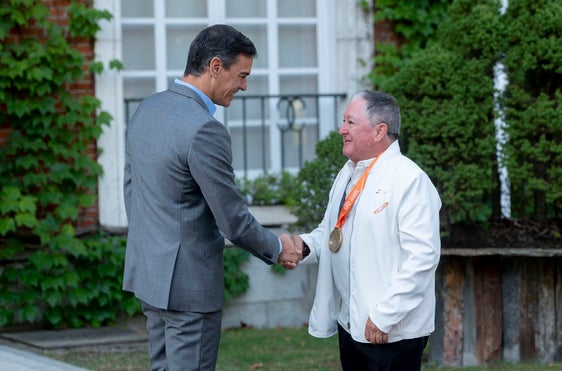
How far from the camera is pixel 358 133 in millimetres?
4617

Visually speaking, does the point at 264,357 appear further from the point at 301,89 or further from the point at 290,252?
the point at 290,252

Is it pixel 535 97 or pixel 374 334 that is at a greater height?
pixel 535 97

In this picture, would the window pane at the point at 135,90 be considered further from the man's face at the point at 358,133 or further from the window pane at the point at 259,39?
the man's face at the point at 358,133

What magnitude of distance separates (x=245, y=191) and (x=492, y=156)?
2.75 m

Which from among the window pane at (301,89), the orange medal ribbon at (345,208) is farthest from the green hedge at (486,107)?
the window pane at (301,89)

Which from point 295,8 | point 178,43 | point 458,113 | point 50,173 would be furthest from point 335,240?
point 295,8

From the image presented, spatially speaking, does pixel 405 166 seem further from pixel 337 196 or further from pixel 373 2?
pixel 373 2

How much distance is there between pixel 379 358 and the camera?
4.49 m

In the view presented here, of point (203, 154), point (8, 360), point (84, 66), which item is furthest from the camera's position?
point (84, 66)

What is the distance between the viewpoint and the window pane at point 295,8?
9.80 meters

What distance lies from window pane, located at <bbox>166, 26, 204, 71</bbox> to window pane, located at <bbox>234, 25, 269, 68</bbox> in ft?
1.50

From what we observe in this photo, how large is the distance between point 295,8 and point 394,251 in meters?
5.68

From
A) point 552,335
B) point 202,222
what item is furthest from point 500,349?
point 202,222

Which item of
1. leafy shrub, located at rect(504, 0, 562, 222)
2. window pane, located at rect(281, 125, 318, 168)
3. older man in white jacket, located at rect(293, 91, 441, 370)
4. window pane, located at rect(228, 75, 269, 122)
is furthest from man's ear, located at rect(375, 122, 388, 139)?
window pane, located at rect(281, 125, 318, 168)
